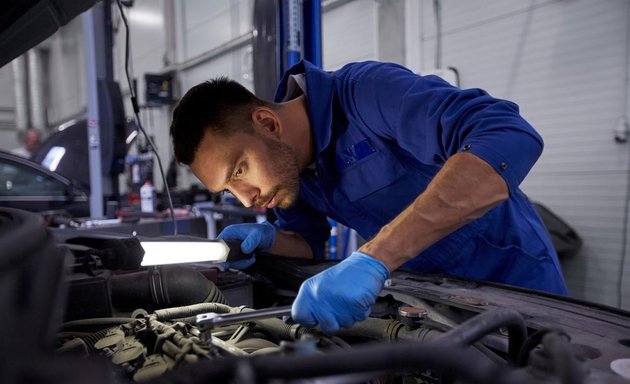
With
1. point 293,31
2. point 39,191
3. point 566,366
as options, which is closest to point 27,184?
point 39,191

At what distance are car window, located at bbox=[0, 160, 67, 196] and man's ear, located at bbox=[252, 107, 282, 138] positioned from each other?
3.50 m

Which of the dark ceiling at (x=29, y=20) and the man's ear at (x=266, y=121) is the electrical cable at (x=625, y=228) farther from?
the dark ceiling at (x=29, y=20)

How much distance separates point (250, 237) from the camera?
1.36m

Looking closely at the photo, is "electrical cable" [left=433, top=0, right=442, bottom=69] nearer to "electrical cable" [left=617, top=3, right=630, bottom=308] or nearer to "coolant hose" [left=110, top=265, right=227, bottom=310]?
"electrical cable" [left=617, top=3, right=630, bottom=308]

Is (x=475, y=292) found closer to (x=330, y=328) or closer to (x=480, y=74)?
(x=330, y=328)

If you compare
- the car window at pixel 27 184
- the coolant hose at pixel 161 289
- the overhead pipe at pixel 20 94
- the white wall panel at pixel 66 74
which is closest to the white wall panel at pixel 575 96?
the coolant hose at pixel 161 289

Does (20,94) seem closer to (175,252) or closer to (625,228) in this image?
(175,252)

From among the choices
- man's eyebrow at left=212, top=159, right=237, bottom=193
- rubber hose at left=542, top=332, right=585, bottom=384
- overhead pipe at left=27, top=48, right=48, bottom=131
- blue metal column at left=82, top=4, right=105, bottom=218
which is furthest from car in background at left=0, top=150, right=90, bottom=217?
overhead pipe at left=27, top=48, right=48, bottom=131

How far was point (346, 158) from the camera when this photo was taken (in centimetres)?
135

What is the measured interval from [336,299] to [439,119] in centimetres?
50

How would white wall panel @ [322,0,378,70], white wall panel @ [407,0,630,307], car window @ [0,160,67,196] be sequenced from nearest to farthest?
1. white wall panel @ [407,0,630,307]
2. car window @ [0,160,67,196]
3. white wall panel @ [322,0,378,70]

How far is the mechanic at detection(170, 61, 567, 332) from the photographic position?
894mm

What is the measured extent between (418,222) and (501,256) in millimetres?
487

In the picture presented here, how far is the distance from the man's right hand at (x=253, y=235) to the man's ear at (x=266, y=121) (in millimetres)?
321
